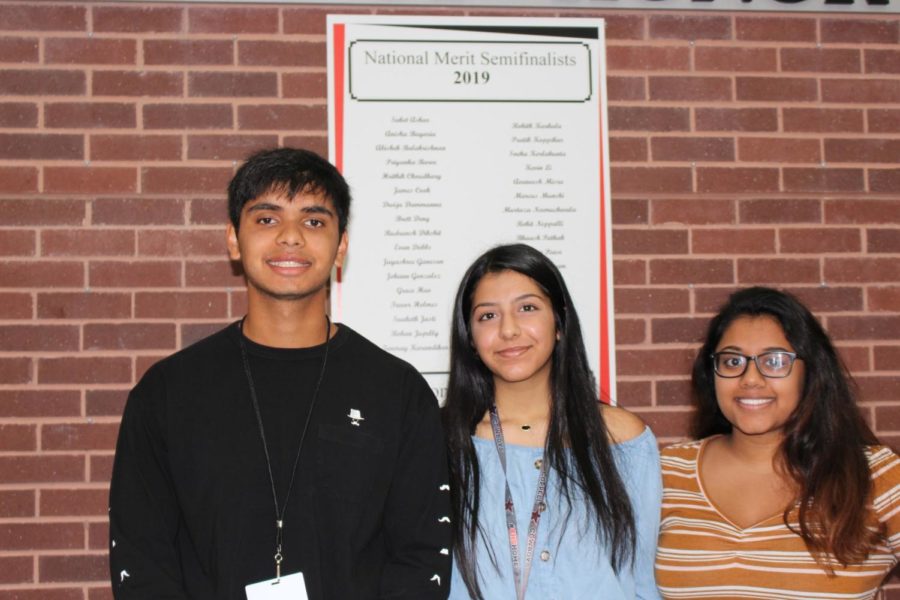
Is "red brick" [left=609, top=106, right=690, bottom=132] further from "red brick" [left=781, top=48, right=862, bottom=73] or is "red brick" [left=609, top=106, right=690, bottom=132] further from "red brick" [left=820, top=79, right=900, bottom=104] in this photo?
"red brick" [left=820, top=79, right=900, bottom=104]

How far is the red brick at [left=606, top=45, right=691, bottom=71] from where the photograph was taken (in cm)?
321

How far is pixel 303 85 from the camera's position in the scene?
10.2 feet

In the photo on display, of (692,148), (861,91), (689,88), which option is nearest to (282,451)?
(692,148)

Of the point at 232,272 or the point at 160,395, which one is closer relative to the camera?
the point at 160,395

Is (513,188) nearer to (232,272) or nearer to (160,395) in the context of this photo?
(232,272)

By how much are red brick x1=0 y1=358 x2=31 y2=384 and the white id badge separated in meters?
1.41

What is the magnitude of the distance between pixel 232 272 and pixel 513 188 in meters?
1.02

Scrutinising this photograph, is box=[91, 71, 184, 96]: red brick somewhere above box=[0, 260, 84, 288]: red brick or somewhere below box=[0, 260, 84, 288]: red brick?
above

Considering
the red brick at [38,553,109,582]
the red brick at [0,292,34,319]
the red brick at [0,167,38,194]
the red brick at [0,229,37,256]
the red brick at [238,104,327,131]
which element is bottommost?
the red brick at [38,553,109,582]

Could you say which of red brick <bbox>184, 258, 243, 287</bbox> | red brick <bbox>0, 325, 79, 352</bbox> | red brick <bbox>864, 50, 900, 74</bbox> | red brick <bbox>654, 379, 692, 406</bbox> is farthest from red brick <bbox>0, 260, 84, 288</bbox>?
red brick <bbox>864, 50, 900, 74</bbox>

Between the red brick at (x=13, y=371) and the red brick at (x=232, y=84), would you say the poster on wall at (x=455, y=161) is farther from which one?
the red brick at (x=13, y=371)

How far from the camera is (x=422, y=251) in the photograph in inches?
123

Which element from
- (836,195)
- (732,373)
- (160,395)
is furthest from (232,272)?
(836,195)

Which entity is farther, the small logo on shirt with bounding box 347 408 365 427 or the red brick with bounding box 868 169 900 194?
the red brick with bounding box 868 169 900 194
